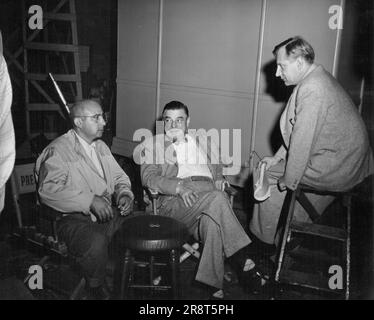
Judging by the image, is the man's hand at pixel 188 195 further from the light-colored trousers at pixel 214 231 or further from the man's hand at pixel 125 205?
the man's hand at pixel 125 205

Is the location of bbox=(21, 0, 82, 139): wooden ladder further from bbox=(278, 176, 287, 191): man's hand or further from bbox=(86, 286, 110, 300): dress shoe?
bbox=(278, 176, 287, 191): man's hand

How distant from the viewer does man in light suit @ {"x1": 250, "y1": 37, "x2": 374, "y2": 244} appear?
2.51 m

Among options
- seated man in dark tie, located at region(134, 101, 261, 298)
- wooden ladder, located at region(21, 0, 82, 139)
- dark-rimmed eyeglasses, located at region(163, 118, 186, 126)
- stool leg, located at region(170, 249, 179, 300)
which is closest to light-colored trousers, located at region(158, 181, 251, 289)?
seated man in dark tie, located at region(134, 101, 261, 298)

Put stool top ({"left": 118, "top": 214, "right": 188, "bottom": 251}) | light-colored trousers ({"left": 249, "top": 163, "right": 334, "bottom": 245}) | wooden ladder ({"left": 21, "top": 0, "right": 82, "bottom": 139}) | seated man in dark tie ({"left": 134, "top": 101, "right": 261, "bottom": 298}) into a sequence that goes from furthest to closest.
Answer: wooden ladder ({"left": 21, "top": 0, "right": 82, "bottom": 139}) → light-colored trousers ({"left": 249, "top": 163, "right": 334, "bottom": 245}) → seated man in dark tie ({"left": 134, "top": 101, "right": 261, "bottom": 298}) → stool top ({"left": 118, "top": 214, "right": 188, "bottom": 251})

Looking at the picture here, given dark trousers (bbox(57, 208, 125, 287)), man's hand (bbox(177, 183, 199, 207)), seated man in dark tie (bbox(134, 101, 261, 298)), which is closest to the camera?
dark trousers (bbox(57, 208, 125, 287))

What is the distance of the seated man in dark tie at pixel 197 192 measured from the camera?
2.60m

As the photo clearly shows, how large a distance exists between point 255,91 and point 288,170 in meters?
2.22

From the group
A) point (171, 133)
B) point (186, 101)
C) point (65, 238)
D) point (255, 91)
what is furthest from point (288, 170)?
point (186, 101)

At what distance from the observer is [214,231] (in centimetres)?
261

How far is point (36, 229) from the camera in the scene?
8.55 ft

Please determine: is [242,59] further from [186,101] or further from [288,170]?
[288,170]

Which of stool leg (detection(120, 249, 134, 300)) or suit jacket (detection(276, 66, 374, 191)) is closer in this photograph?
stool leg (detection(120, 249, 134, 300))

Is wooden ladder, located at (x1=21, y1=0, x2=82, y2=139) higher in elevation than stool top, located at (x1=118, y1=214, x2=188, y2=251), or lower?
higher

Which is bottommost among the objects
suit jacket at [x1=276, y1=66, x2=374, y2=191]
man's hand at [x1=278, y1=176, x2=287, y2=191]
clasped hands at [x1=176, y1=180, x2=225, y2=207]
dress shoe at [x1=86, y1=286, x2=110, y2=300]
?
dress shoe at [x1=86, y1=286, x2=110, y2=300]
